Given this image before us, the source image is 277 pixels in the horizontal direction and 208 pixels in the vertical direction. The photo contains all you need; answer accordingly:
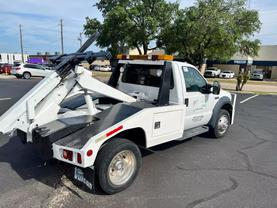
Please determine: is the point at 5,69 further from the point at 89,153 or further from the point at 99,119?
the point at 89,153

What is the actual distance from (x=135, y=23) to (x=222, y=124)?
21.4m

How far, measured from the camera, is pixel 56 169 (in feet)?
13.5

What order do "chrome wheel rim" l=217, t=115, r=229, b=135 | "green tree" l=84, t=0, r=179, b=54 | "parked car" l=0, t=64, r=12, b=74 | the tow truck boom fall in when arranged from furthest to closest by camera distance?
"parked car" l=0, t=64, r=12, b=74 < "green tree" l=84, t=0, r=179, b=54 < "chrome wheel rim" l=217, t=115, r=229, b=135 < the tow truck boom

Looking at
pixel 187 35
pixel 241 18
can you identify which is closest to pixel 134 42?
pixel 187 35

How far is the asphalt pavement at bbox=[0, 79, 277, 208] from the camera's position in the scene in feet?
10.6

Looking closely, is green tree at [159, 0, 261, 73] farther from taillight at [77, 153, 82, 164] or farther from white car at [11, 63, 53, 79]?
taillight at [77, 153, 82, 164]

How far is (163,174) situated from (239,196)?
1201mm

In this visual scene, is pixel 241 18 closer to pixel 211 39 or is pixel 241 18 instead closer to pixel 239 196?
pixel 211 39

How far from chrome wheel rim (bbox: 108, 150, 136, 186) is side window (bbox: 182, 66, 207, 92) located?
1.95 m

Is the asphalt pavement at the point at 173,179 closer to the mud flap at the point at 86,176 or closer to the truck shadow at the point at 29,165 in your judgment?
the truck shadow at the point at 29,165

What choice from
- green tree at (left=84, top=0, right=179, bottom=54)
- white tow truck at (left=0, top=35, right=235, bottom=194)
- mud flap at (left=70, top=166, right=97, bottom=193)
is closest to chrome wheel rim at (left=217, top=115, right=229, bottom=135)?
white tow truck at (left=0, top=35, right=235, bottom=194)

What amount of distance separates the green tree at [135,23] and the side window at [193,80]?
2034 cm

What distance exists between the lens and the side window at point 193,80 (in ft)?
15.5

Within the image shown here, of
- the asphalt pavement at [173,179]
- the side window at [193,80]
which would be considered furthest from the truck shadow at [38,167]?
the side window at [193,80]
